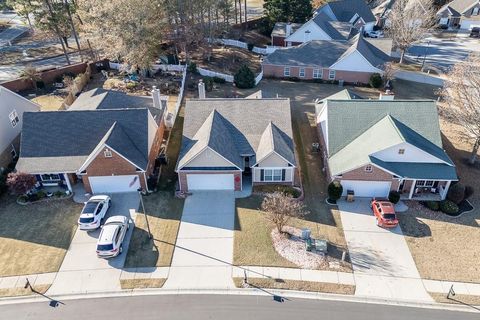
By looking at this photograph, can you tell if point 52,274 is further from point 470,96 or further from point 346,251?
point 470,96

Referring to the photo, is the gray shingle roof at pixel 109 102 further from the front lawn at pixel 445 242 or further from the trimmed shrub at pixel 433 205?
the trimmed shrub at pixel 433 205

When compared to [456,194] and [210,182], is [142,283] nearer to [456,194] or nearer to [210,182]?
[210,182]

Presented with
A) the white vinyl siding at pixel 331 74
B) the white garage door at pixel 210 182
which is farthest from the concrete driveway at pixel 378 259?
the white vinyl siding at pixel 331 74

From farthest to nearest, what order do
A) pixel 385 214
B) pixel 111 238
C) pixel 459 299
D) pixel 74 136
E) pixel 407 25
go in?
pixel 407 25, pixel 74 136, pixel 385 214, pixel 111 238, pixel 459 299

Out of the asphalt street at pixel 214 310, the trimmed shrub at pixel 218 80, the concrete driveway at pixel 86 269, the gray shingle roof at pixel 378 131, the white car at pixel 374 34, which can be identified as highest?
the gray shingle roof at pixel 378 131

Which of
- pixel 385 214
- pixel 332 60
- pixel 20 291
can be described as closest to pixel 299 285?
pixel 385 214

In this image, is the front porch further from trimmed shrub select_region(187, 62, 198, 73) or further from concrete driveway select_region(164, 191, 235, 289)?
trimmed shrub select_region(187, 62, 198, 73)
